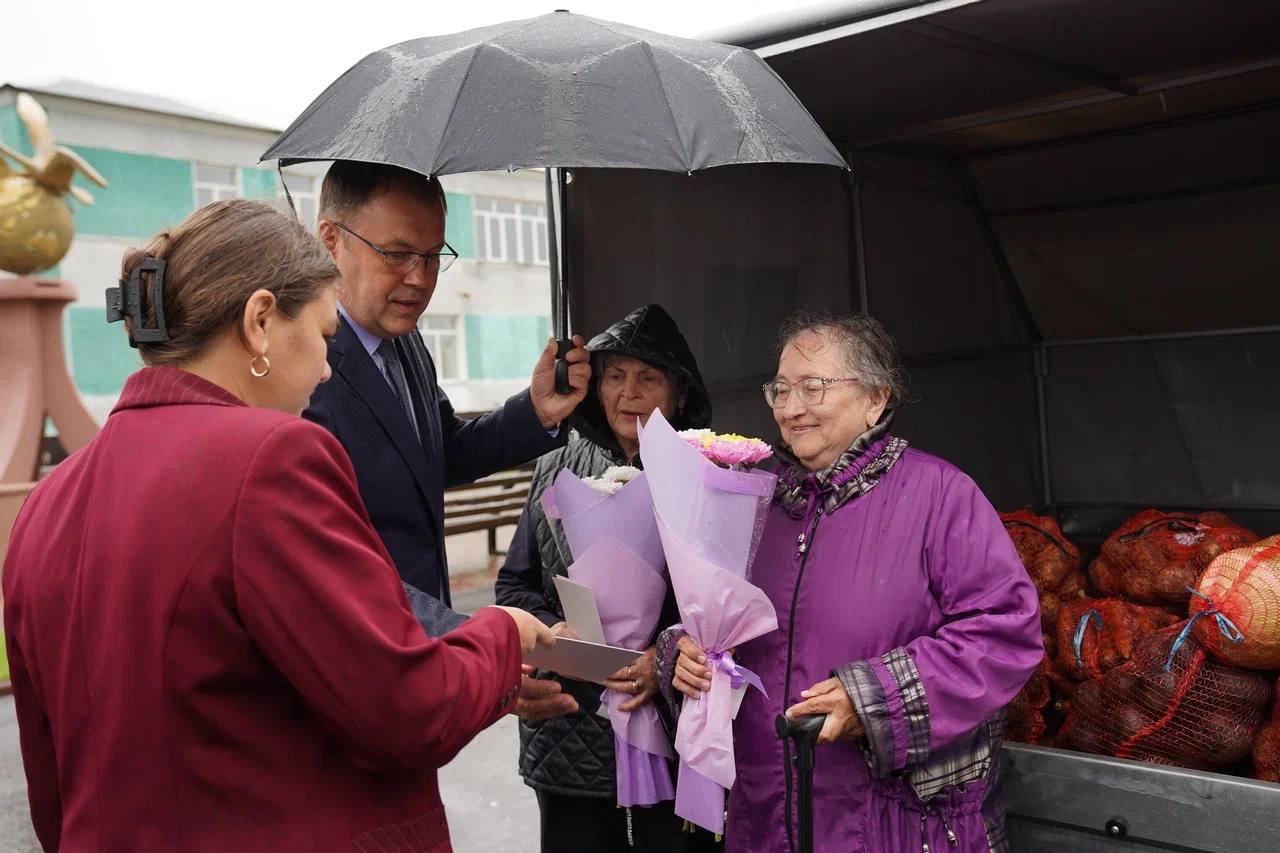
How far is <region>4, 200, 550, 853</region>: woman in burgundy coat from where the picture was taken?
1.29m

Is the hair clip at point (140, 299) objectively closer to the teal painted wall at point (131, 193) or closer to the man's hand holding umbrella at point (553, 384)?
the man's hand holding umbrella at point (553, 384)

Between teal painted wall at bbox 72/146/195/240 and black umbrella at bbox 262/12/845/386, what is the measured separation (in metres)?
15.6

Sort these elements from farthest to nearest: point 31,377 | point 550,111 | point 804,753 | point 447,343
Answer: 1. point 447,343
2. point 31,377
3. point 550,111
4. point 804,753

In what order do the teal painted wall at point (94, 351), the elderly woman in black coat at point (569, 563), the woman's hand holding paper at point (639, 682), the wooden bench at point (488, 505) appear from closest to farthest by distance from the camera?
the woman's hand holding paper at point (639, 682) → the elderly woman in black coat at point (569, 563) → the wooden bench at point (488, 505) → the teal painted wall at point (94, 351)

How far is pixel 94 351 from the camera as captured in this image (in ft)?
53.7

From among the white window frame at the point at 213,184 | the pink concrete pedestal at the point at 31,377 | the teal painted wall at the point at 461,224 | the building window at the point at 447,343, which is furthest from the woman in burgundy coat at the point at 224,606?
the building window at the point at 447,343

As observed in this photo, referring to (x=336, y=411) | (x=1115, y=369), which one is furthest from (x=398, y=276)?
(x=1115, y=369)

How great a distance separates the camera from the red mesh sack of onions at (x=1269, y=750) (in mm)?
2621

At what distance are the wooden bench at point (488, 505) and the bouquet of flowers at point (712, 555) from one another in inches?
259

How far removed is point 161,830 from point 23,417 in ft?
25.3

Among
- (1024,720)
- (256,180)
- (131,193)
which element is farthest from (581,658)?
(256,180)

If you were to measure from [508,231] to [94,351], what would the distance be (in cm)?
824

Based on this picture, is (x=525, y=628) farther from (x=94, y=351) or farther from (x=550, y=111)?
(x=94, y=351)

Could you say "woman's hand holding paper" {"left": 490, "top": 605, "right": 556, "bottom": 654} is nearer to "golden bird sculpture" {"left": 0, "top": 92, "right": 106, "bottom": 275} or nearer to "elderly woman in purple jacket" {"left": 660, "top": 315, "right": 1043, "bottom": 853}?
"elderly woman in purple jacket" {"left": 660, "top": 315, "right": 1043, "bottom": 853}
